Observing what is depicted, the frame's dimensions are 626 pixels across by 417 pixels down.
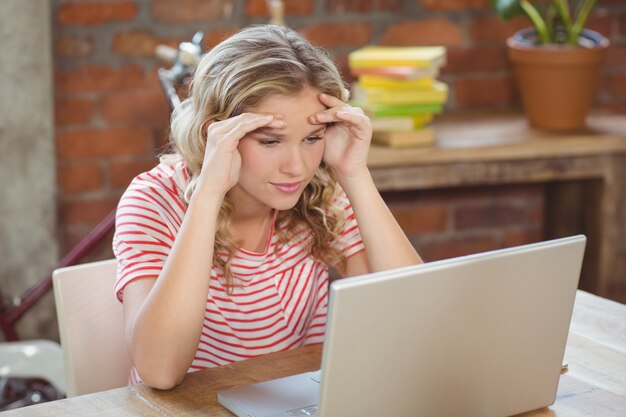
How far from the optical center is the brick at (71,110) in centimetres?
271

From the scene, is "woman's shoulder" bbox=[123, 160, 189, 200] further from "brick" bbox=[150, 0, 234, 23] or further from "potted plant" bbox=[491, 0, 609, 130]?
"potted plant" bbox=[491, 0, 609, 130]

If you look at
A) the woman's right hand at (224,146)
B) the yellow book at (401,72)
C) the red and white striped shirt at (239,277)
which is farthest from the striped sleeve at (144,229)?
the yellow book at (401,72)

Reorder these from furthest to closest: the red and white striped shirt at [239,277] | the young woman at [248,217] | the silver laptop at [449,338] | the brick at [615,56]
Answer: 1. the brick at [615,56]
2. the red and white striped shirt at [239,277]
3. the young woman at [248,217]
4. the silver laptop at [449,338]

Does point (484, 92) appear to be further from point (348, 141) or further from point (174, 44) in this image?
point (348, 141)

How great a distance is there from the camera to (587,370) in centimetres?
147

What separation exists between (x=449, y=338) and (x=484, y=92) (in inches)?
75.8

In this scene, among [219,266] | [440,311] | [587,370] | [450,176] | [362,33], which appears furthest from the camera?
[362,33]

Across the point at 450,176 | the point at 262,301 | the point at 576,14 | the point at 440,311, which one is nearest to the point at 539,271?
the point at 440,311

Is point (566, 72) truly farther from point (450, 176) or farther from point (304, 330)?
point (304, 330)

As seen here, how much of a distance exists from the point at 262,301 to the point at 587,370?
1.71 ft

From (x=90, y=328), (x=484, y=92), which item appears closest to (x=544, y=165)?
(x=484, y=92)

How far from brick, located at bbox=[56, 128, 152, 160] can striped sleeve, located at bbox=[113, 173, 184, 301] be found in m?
1.12

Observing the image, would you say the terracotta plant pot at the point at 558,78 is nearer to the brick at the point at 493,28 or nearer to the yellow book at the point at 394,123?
the brick at the point at 493,28

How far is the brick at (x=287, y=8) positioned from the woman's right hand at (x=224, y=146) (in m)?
1.29
